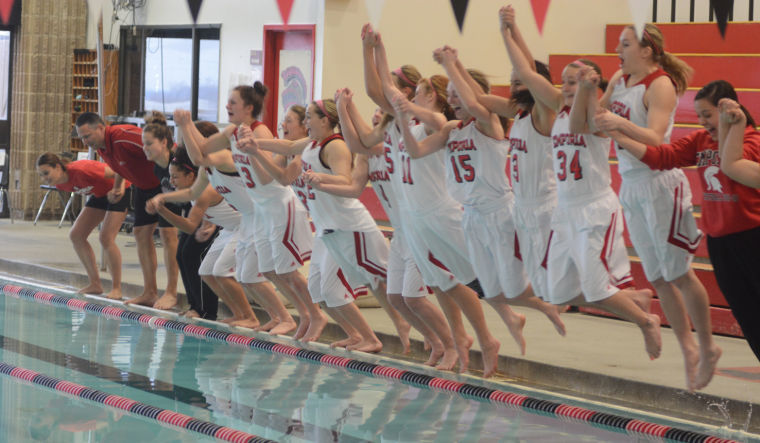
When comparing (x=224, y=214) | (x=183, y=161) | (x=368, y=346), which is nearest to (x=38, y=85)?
(x=183, y=161)

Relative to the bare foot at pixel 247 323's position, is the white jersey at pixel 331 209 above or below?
above

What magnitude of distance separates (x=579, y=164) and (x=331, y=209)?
77.5 inches

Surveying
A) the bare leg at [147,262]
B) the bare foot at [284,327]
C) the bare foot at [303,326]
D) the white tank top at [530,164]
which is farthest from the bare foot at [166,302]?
the white tank top at [530,164]

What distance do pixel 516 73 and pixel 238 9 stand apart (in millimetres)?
8519

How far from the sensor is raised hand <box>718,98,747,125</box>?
15.0 ft

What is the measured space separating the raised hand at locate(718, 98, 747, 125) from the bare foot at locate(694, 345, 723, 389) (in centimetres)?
109

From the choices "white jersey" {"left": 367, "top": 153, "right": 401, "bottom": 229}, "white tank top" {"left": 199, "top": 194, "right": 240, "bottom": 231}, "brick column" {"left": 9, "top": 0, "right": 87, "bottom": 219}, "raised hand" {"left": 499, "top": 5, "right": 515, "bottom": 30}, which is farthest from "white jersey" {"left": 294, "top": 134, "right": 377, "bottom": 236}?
"brick column" {"left": 9, "top": 0, "right": 87, "bottom": 219}

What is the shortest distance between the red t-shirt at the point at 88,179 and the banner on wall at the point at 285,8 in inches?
148

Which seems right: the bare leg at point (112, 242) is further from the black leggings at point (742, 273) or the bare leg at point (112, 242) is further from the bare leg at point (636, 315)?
the black leggings at point (742, 273)

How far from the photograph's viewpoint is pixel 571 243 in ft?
16.8

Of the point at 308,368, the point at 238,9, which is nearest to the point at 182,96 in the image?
the point at 238,9

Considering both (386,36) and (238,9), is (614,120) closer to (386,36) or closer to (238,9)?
(386,36)

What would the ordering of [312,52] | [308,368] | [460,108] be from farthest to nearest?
[312,52] < [308,368] < [460,108]

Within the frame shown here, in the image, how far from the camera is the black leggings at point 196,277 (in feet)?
26.5
